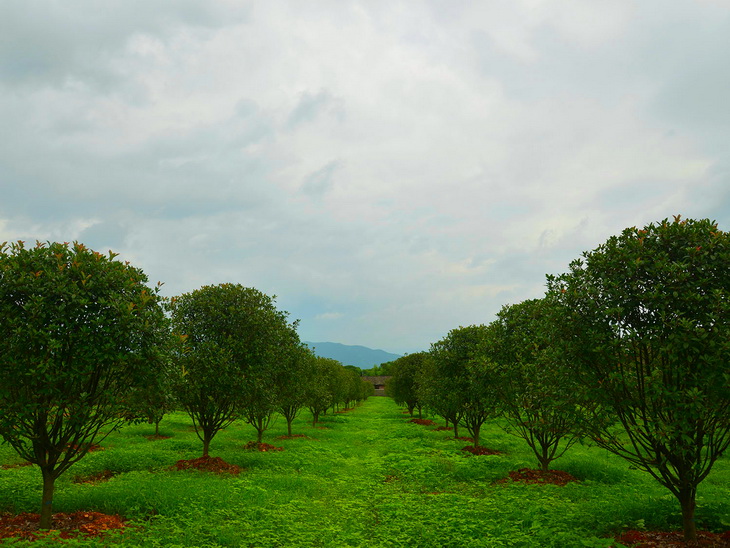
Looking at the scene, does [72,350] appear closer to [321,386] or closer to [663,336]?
[663,336]

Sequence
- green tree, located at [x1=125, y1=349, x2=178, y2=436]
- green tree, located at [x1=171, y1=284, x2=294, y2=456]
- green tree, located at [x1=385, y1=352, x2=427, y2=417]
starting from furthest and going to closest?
green tree, located at [x1=385, y1=352, x2=427, y2=417] < green tree, located at [x1=171, y1=284, x2=294, y2=456] < green tree, located at [x1=125, y1=349, x2=178, y2=436]

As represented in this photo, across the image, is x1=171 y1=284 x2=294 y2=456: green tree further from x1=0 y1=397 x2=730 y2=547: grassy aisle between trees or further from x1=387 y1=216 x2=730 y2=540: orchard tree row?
x1=387 y1=216 x2=730 y2=540: orchard tree row

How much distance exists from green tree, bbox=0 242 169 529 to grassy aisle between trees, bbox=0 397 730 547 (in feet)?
9.84

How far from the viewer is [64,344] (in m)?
10.5

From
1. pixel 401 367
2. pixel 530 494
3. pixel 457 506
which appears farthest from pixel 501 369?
pixel 401 367

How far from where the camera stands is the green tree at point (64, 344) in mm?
10305

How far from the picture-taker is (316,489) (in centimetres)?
1680

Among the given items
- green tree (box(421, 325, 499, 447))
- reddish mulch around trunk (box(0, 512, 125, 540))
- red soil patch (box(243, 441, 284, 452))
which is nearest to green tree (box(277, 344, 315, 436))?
red soil patch (box(243, 441, 284, 452))

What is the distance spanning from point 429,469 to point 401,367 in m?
33.9

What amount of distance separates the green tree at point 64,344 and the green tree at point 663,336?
439 inches

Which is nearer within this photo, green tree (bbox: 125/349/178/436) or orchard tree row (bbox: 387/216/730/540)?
orchard tree row (bbox: 387/216/730/540)

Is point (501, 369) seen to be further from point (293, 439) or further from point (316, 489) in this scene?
point (293, 439)

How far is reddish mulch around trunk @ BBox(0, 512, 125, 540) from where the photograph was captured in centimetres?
1045

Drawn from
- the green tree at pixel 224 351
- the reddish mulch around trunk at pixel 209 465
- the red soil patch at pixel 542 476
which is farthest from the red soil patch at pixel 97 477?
the red soil patch at pixel 542 476
